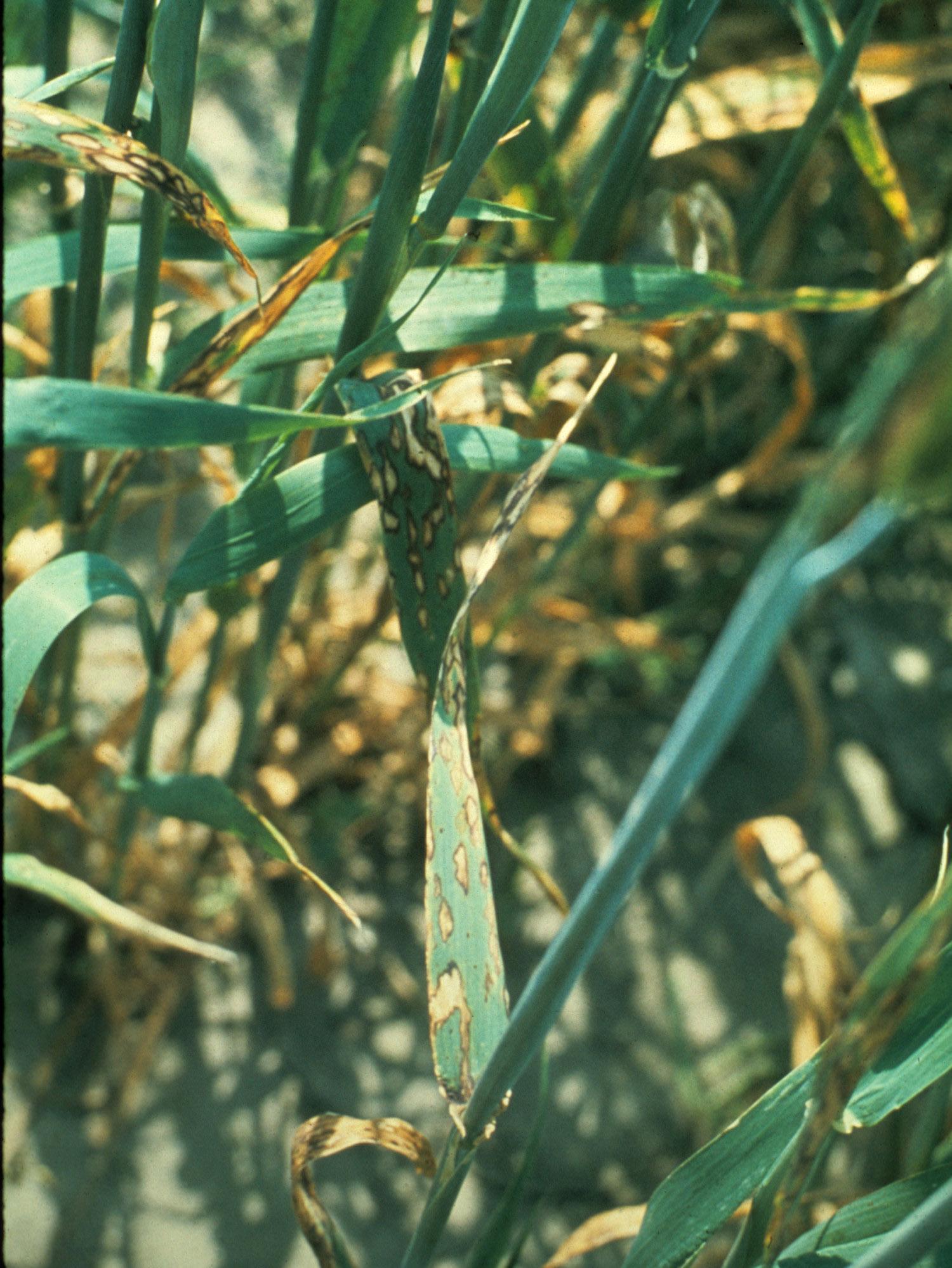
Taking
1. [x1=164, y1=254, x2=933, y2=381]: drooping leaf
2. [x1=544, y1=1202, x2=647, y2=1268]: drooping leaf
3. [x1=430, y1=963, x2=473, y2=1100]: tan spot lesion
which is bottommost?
[x1=544, y1=1202, x2=647, y2=1268]: drooping leaf

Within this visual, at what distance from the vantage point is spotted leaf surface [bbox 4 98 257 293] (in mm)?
366

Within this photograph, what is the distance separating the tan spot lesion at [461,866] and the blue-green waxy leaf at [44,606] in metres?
0.17

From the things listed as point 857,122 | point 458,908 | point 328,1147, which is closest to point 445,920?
point 458,908

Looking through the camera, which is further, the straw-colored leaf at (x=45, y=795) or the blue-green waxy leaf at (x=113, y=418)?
the straw-colored leaf at (x=45, y=795)

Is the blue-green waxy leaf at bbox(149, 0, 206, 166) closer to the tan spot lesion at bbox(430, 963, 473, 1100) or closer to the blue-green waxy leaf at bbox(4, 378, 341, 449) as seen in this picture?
the blue-green waxy leaf at bbox(4, 378, 341, 449)

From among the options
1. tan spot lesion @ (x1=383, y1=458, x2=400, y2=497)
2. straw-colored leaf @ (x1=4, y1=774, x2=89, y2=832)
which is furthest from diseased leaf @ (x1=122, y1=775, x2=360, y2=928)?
tan spot lesion @ (x1=383, y1=458, x2=400, y2=497)

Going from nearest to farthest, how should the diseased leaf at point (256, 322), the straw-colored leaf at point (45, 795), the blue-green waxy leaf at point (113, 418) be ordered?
the blue-green waxy leaf at point (113, 418) < the diseased leaf at point (256, 322) < the straw-colored leaf at point (45, 795)

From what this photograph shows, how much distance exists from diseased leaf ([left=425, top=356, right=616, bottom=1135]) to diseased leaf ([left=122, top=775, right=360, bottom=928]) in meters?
0.09

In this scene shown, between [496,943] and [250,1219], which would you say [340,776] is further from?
[496,943]

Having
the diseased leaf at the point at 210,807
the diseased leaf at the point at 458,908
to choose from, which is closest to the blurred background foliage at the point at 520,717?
the diseased leaf at the point at 210,807

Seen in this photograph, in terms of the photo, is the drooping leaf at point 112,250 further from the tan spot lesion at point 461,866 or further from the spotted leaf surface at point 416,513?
the tan spot lesion at point 461,866

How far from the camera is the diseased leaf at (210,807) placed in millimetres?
479

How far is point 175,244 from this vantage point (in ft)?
1.69

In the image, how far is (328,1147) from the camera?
0.43 meters
